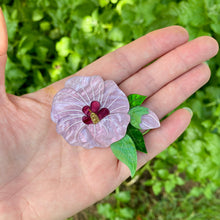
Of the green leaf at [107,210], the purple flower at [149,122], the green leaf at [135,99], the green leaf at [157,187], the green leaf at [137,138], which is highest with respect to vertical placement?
the green leaf at [135,99]

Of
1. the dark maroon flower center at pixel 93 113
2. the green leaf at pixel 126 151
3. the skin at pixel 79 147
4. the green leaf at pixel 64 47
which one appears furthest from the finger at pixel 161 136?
the green leaf at pixel 64 47

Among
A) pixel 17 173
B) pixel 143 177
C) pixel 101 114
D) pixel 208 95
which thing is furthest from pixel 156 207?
pixel 17 173

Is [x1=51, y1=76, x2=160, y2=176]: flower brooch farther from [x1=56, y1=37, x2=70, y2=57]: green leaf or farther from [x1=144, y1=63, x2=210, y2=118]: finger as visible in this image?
[x1=56, y1=37, x2=70, y2=57]: green leaf

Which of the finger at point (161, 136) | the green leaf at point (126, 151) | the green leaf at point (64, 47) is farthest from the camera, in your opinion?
the green leaf at point (64, 47)

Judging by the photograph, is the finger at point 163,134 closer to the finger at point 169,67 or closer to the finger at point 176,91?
the finger at point 176,91

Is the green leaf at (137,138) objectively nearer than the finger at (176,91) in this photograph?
Yes
